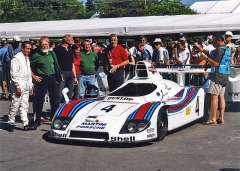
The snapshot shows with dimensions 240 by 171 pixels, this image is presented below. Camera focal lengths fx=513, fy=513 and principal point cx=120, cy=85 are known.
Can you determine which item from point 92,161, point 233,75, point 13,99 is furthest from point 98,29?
point 92,161

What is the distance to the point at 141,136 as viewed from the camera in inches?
331

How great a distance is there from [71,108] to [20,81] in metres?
1.34

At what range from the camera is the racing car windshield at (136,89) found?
32.1 ft

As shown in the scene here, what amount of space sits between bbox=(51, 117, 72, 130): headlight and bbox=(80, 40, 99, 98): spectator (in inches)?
122

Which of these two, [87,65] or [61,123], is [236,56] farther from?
[61,123]

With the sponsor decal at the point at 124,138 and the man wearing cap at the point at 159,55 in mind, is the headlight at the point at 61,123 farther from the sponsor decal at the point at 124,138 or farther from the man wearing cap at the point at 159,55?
the man wearing cap at the point at 159,55

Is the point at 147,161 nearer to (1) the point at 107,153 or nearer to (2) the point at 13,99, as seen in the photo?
(1) the point at 107,153

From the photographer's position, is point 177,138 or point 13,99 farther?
point 13,99

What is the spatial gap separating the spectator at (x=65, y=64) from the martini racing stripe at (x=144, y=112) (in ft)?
9.08

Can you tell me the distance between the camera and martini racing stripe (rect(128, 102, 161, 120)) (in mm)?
8625

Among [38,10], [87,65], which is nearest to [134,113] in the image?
[87,65]

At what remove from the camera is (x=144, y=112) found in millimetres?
8773

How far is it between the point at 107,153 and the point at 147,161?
0.83m

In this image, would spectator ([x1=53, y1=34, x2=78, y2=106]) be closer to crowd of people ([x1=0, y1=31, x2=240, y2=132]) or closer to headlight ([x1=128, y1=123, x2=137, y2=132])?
crowd of people ([x1=0, y1=31, x2=240, y2=132])
